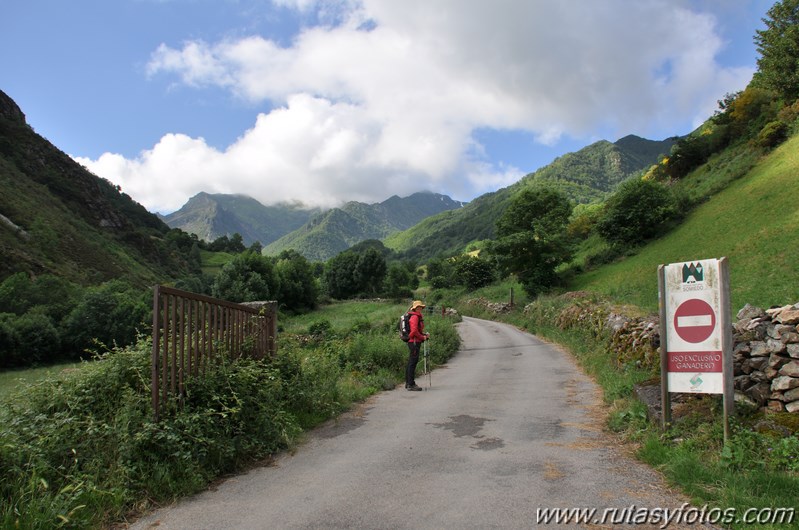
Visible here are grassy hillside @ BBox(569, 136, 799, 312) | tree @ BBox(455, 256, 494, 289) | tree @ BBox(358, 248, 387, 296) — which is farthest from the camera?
tree @ BBox(358, 248, 387, 296)

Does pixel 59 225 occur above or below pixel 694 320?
above

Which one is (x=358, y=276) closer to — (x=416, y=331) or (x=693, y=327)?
(x=416, y=331)

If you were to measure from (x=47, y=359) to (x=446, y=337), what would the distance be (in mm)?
58990

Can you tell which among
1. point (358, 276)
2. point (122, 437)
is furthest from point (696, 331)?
point (358, 276)

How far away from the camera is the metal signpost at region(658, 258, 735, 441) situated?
5203 millimetres

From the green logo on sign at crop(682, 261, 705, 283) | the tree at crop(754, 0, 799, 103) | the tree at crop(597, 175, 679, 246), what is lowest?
the green logo on sign at crop(682, 261, 705, 283)

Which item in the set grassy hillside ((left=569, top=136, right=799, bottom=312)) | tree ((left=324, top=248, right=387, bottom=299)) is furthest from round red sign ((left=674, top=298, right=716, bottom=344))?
tree ((left=324, top=248, right=387, bottom=299))

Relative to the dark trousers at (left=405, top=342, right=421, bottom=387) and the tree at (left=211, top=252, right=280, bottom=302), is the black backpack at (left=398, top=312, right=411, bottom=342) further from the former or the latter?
the tree at (left=211, top=252, right=280, bottom=302)

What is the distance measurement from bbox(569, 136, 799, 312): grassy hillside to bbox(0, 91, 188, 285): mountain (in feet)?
274

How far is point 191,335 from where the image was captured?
5.59m

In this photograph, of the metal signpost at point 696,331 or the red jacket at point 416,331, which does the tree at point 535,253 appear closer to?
the red jacket at point 416,331

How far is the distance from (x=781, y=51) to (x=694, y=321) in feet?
157

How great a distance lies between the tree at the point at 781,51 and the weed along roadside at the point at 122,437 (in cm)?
5004

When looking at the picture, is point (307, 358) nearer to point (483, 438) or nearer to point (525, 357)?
point (483, 438)
